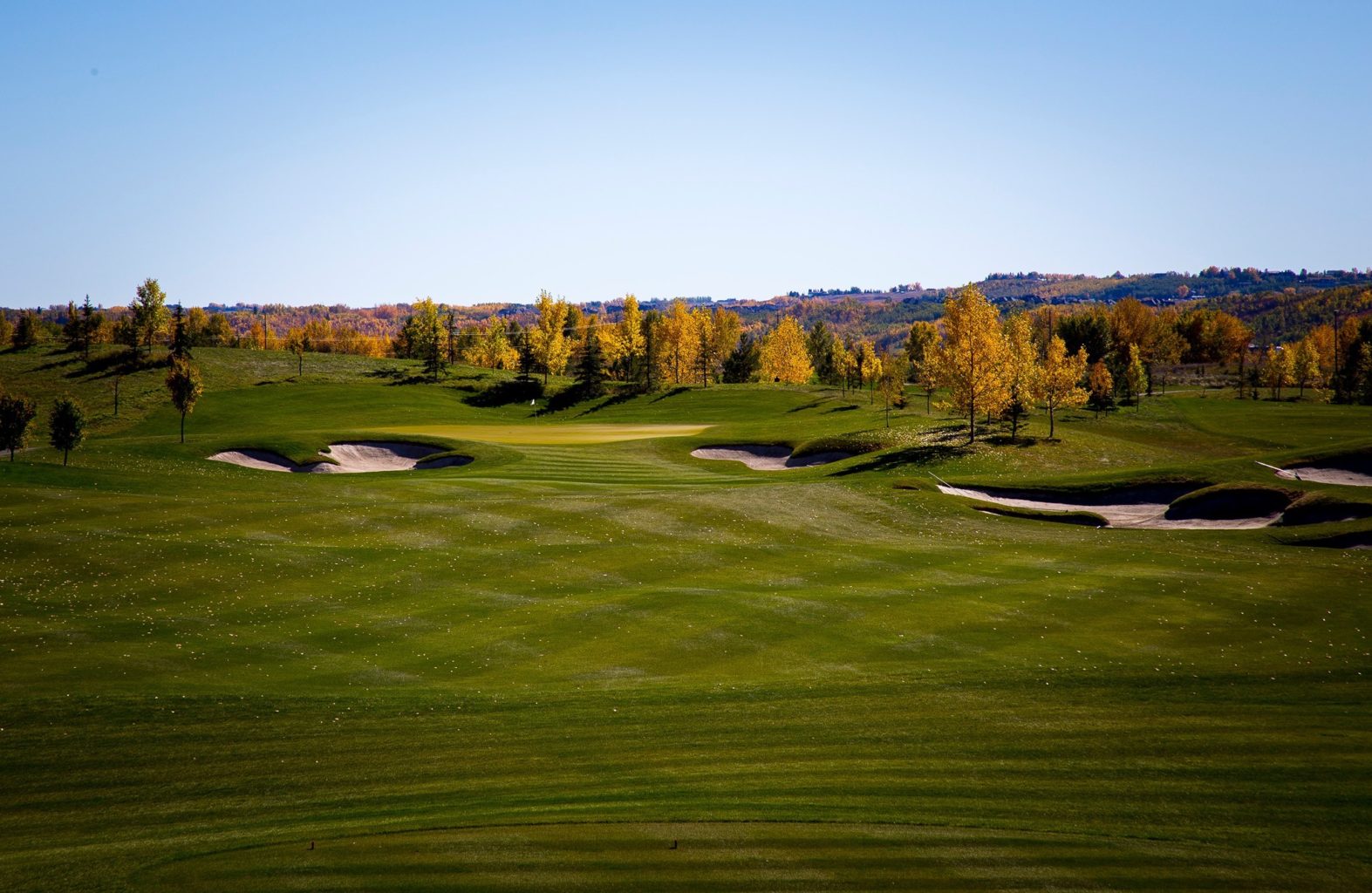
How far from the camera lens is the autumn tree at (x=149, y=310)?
132m

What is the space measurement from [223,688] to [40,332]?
187 meters

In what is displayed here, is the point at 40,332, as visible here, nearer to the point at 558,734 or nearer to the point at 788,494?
the point at 788,494

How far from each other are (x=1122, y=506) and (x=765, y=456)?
1211 inches

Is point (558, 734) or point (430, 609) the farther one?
point (430, 609)

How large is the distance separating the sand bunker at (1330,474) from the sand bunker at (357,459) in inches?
2059

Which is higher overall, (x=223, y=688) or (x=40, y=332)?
(x=40, y=332)

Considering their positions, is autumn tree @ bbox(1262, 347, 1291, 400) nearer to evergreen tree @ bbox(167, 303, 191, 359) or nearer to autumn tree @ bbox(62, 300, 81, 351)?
evergreen tree @ bbox(167, 303, 191, 359)

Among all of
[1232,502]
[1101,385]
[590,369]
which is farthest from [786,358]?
[1232,502]

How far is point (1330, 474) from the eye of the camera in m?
52.2

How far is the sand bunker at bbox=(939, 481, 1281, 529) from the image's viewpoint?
46625mm

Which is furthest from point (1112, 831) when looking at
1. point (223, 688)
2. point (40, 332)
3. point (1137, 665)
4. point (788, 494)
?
point (40, 332)

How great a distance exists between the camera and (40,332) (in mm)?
171250

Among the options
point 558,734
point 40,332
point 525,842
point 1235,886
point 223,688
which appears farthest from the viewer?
point 40,332

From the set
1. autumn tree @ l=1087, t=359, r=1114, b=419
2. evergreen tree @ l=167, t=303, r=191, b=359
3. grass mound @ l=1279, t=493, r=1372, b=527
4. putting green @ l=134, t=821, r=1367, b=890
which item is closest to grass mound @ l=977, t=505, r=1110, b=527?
grass mound @ l=1279, t=493, r=1372, b=527
